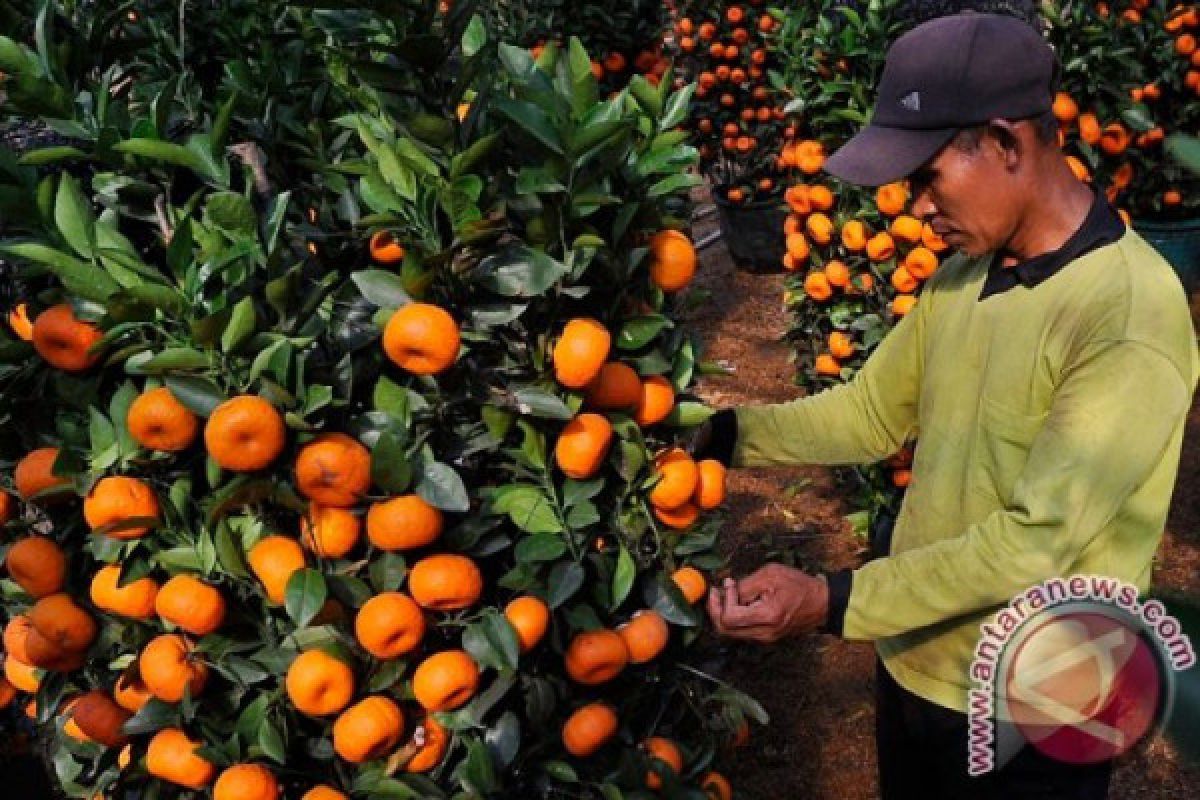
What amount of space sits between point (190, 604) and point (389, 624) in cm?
34

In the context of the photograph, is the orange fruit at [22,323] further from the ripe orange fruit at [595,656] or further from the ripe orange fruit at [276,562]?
the ripe orange fruit at [595,656]

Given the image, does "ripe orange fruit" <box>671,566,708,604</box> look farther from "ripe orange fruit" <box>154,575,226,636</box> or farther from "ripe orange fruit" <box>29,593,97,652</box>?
"ripe orange fruit" <box>29,593,97,652</box>

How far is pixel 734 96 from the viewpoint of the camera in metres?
8.31

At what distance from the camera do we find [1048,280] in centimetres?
185

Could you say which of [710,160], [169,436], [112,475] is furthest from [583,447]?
[710,160]

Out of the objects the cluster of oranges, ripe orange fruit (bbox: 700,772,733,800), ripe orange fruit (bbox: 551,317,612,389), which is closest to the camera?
ripe orange fruit (bbox: 551,317,612,389)

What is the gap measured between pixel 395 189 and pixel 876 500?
3446 mm

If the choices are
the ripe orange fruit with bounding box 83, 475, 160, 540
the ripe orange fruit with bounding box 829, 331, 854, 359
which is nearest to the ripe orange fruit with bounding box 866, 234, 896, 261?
the ripe orange fruit with bounding box 829, 331, 854, 359

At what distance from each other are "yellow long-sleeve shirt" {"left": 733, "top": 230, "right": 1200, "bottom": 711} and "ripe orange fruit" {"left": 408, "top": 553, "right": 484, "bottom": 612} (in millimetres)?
791

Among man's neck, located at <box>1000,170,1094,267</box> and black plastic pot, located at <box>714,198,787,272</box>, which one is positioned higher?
man's neck, located at <box>1000,170,1094,267</box>

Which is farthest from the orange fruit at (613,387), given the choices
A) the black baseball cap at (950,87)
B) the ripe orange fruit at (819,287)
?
the ripe orange fruit at (819,287)

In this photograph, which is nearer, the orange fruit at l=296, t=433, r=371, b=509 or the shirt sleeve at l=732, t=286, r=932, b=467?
the orange fruit at l=296, t=433, r=371, b=509

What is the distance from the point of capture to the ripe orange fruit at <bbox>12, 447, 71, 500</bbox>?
178cm

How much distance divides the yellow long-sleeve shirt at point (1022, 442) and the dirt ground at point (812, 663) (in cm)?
62
